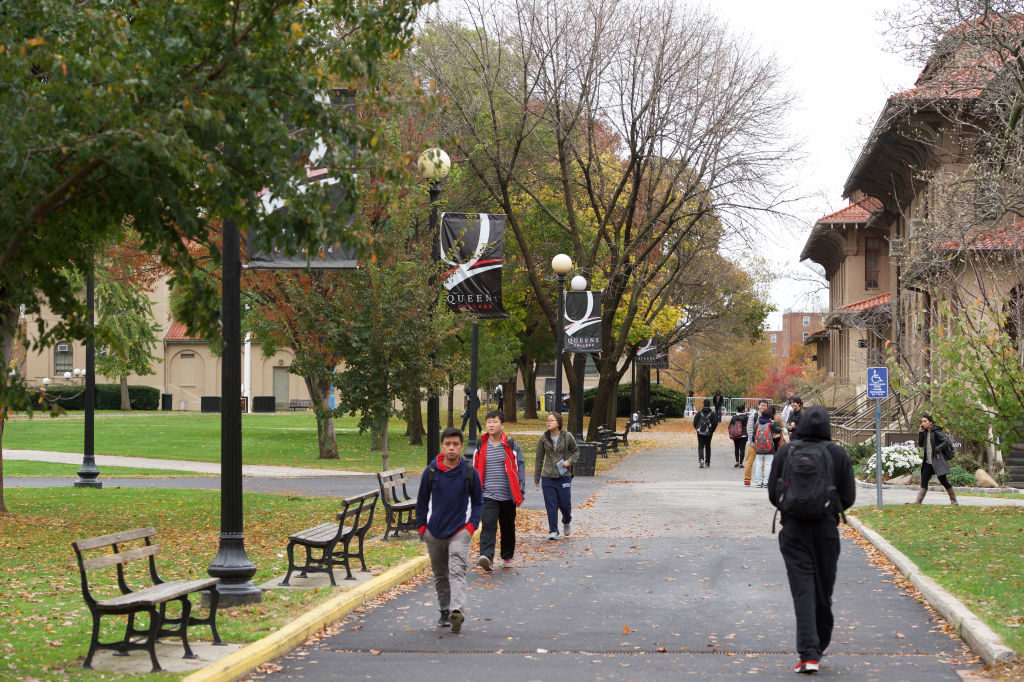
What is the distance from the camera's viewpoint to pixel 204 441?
40.8 meters

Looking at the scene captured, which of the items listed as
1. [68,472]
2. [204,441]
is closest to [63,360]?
[204,441]

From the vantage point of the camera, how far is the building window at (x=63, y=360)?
249 feet

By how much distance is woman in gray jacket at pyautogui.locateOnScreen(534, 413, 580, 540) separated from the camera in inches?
601

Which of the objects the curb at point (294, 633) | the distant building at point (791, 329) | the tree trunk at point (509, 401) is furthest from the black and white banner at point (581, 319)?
the distant building at point (791, 329)

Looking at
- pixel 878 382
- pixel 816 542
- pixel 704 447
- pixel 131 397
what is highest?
pixel 878 382

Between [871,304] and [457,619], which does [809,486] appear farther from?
[871,304]

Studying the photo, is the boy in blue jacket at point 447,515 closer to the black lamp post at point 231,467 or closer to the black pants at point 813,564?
the black lamp post at point 231,467

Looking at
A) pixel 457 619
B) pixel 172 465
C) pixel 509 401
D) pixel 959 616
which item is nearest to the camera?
pixel 457 619

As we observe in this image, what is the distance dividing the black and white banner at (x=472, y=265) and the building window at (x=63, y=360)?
63927 mm

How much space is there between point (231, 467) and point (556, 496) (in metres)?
6.56

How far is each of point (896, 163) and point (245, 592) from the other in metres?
30.7

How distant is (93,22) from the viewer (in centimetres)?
695

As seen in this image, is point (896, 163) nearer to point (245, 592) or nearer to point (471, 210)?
point (471, 210)

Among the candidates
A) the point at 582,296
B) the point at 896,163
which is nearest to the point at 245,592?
the point at 582,296
